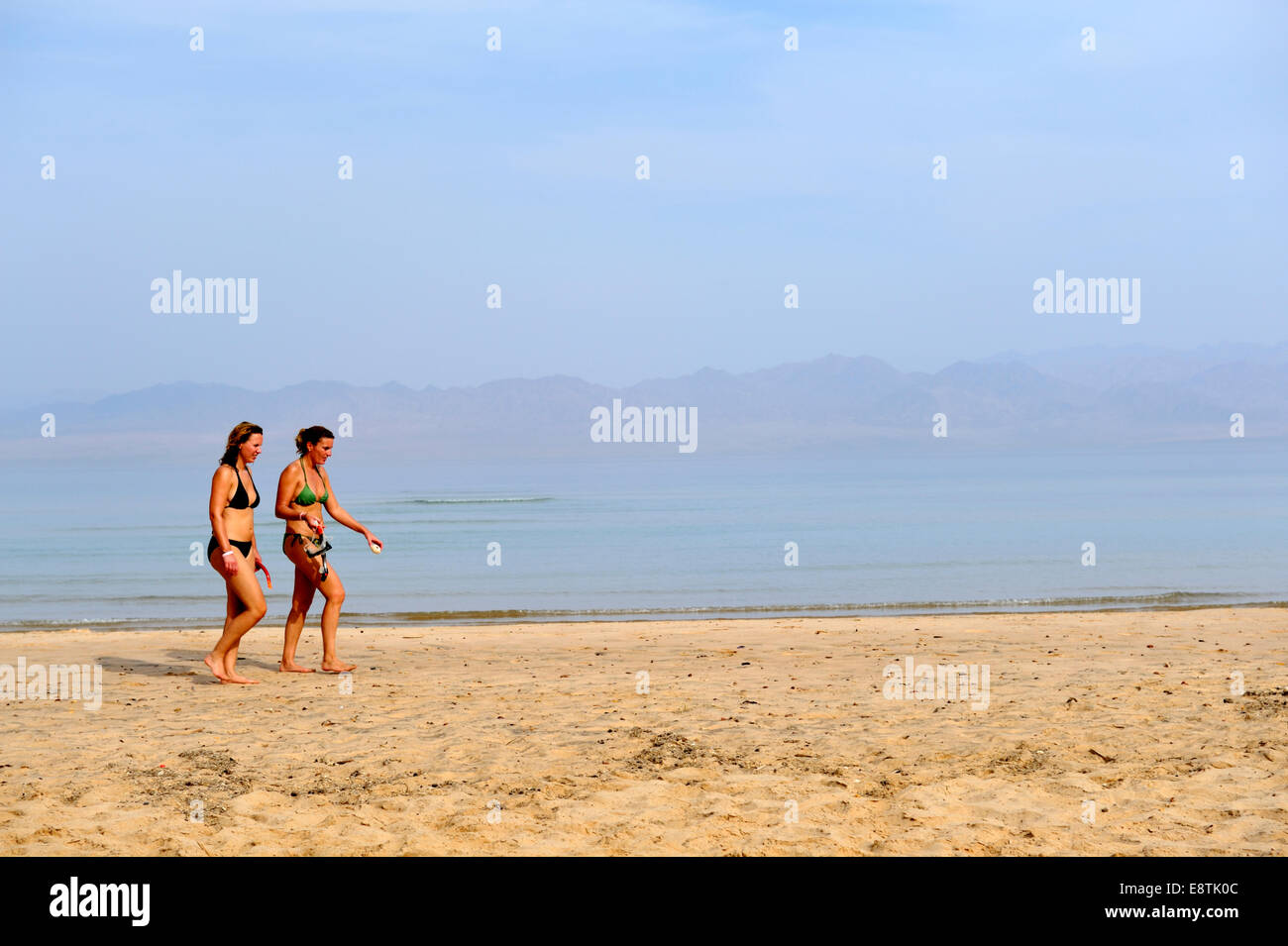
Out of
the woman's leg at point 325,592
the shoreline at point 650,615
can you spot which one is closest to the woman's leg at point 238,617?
the woman's leg at point 325,592

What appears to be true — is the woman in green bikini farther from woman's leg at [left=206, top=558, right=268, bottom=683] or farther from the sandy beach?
the sandy beach

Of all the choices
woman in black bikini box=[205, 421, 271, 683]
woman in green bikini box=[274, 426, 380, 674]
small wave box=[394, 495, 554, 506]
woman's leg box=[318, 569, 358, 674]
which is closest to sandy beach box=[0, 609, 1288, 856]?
woman's leg box=[318, 569, 358, 674]

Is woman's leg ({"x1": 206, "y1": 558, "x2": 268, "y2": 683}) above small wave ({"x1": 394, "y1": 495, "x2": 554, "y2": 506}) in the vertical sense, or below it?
below

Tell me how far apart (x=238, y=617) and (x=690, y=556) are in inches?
711

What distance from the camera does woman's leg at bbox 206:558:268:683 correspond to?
A: 9.36 meters

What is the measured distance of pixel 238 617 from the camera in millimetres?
9602

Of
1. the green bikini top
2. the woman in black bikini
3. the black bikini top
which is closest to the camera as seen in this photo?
the woman in black bikini

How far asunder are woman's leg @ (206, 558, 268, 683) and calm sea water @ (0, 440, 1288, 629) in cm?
705

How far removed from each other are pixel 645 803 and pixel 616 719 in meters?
2.09

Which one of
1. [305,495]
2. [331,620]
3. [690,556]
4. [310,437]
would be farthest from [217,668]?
[690,556]

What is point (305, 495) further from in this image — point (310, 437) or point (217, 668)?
point (217, 668)
